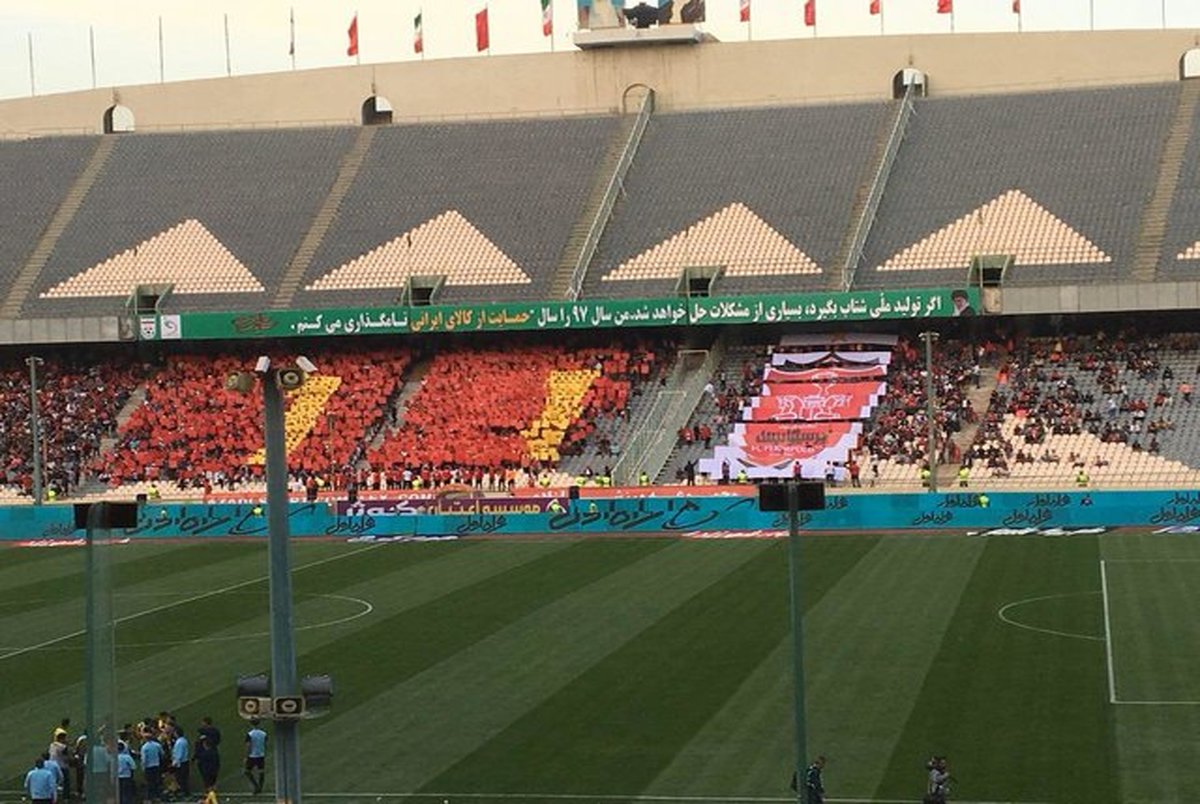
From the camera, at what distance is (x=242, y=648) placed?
133 feet

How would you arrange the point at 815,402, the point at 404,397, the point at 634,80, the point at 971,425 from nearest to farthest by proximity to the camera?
the point at 971,425 < the point at 815,402 < the point at 404,397 < the point at 634,80

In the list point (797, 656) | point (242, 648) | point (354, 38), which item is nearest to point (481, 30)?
point (354, 38)

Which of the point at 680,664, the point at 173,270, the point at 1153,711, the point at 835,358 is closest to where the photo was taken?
the point at 1153,711

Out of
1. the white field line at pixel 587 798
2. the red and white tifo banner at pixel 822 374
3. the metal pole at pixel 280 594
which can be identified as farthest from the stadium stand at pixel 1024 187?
the metal pole at pixel 280 594

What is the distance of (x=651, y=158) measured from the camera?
91688mm

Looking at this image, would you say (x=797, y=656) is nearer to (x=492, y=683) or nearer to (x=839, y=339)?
(x=492, y=683)

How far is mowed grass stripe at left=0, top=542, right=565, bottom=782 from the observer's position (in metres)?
34.4

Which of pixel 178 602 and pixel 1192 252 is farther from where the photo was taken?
pixel 1192 252

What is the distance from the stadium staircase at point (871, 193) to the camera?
81250 mm

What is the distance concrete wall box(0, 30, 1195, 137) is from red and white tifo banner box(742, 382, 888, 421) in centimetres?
2342

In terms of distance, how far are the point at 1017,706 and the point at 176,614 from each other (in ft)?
73.6

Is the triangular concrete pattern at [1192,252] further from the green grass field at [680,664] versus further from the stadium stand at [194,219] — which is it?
the stadium stand at [194,219]

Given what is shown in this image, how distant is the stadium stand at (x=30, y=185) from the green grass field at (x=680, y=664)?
38938 mm

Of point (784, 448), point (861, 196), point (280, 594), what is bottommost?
point (784, 448)
